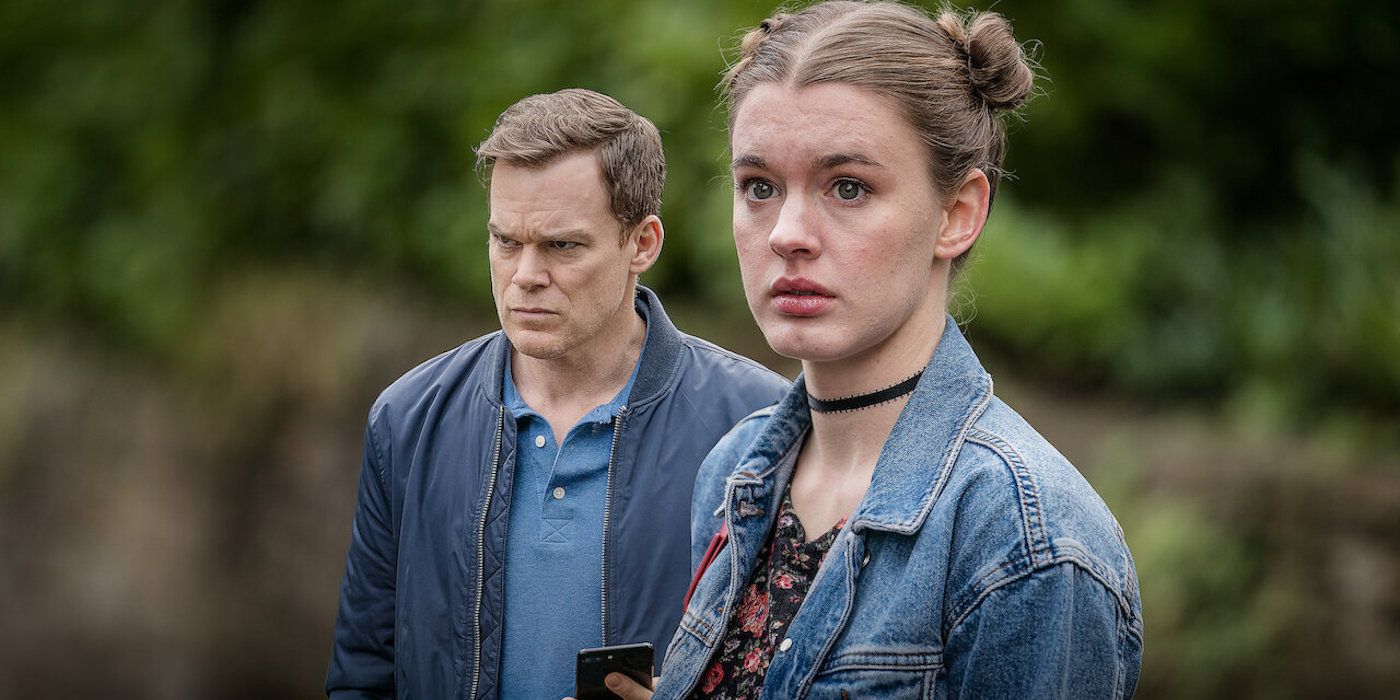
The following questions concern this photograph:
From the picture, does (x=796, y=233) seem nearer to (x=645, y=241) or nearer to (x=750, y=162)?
(x=750, y=162)

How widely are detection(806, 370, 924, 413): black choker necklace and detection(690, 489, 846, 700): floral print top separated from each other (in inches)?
6.0

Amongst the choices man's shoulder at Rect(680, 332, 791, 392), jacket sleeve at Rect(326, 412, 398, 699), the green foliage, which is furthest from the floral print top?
the green foliage

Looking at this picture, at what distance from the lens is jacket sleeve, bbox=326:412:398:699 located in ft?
8.95

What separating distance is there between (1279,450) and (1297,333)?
0.69 m

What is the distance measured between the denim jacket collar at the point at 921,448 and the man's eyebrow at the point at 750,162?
13.1 inches

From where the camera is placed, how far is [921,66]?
5.98 ft

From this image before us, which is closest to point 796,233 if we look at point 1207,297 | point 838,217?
point 838,217

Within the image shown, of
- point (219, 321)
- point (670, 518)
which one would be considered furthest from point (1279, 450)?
point (219, 321)

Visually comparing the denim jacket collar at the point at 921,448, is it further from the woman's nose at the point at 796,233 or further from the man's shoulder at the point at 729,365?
the man's shoulder at the point at 729,365

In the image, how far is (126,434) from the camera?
7.56 m

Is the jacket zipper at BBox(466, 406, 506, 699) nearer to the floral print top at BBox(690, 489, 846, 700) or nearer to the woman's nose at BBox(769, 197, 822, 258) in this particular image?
the floral print top at BBox(690, 489, 846, 700)

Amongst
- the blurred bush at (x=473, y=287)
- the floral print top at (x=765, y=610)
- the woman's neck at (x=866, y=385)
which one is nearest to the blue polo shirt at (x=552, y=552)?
the floral print top at (x=765, y=610)

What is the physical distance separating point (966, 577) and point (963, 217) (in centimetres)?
50

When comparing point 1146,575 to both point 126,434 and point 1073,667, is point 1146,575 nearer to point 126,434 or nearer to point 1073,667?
point 1073,667
